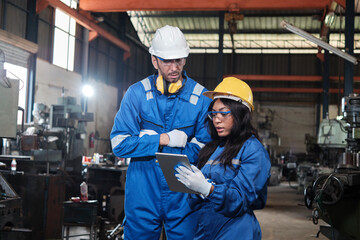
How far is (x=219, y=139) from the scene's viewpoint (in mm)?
2076

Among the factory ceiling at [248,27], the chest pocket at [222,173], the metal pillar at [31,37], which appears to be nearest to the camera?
the chest pocket at [222,173]

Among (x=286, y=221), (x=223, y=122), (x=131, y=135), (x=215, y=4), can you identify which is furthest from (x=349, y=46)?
(x=223, y=122)

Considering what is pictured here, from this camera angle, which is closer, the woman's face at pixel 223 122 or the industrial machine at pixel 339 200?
the woman's face at pixel 223 122

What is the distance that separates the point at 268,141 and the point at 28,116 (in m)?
8.57

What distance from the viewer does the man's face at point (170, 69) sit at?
236 centimetres

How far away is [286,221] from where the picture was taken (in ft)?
24.6

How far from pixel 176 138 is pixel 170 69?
39 centimetres

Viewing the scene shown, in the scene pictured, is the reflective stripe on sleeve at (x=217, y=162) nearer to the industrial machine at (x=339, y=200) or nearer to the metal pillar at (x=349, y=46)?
the industrial machine at (x=339, y=200)

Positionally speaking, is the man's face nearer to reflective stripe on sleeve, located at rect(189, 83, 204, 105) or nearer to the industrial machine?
reflective stripe on sleeve, located at rect(189, 83, 204, 105)

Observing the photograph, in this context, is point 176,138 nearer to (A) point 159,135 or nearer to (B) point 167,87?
(A) point 159,135

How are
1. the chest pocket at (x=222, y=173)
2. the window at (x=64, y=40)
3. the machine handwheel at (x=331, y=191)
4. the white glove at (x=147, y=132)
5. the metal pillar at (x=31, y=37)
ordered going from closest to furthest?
the chest pocket at (x=222, y=173) → the white glove at (x=147, y=132) → the machine handwheel at (x=331, y=191) → the metal pillar at (x=31, y=37) → the window at (x=64, y=40)

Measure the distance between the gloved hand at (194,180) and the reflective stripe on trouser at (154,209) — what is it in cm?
54

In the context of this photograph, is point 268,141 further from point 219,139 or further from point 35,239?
point 219,139

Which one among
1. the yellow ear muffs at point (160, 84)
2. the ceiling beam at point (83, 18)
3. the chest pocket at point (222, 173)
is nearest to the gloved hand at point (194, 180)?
the chest pocket at point (222, 173)
